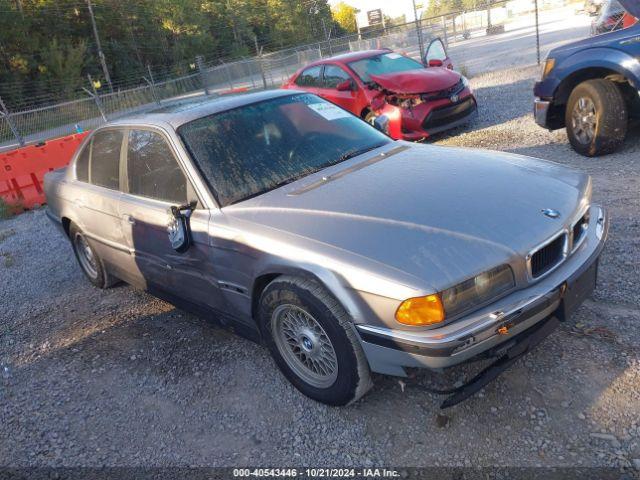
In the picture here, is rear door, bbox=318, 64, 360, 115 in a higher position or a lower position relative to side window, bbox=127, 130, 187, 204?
lower

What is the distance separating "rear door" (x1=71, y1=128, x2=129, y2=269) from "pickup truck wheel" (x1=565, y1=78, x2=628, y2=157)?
4720 mm

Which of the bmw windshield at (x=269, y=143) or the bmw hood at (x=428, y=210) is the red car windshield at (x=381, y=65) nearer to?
the bmw windshield at (x=269, y=143)

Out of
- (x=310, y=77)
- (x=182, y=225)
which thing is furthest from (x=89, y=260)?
(x=310, y=77)

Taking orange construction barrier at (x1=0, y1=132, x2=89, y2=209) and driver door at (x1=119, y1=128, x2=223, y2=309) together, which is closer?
driver door at (x1=119, y1=128, x2=223, y2=309)

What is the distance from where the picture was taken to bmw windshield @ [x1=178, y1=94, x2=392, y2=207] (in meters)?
3.16

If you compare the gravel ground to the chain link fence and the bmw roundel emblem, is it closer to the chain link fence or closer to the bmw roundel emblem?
the bmw roundel emblem

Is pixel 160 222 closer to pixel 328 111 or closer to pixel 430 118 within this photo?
pixel 328 111

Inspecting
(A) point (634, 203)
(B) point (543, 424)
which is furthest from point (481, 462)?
(A) point (634, 203)

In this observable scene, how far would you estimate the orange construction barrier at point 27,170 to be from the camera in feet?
29.4

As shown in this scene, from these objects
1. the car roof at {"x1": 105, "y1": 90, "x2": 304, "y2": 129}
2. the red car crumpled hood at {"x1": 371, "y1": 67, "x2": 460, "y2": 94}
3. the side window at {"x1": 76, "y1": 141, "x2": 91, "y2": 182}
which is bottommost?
the red car crumpled hood at {"x1": 371, "y1": 67, "x2": 460, "y2": 94}

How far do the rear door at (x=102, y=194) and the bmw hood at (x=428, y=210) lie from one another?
1423 millimetres

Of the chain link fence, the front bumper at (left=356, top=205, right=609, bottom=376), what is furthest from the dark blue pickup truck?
the chain link fence

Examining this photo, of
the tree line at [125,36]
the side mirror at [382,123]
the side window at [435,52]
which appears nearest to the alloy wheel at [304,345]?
the side mirror at [382,123]

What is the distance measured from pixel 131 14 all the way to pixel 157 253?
148ft
